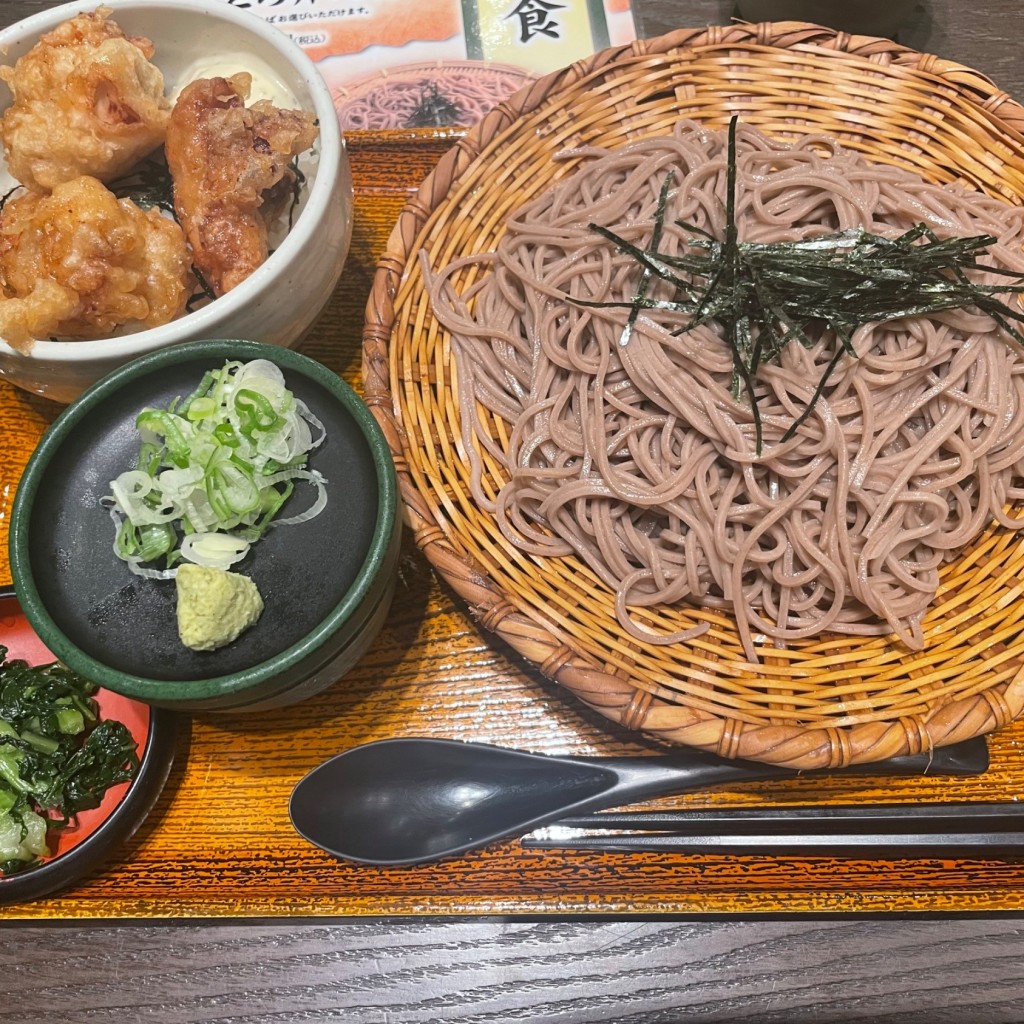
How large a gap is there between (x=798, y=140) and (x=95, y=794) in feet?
7.67

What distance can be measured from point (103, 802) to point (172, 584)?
0.52 metres

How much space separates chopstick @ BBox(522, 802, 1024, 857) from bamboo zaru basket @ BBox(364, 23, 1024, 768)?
225mm

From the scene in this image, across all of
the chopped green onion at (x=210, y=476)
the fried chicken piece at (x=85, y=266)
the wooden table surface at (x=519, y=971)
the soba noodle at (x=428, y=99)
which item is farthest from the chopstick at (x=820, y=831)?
the soba noodle at (x=428, y=99)

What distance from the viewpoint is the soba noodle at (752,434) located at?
1628 millimetres

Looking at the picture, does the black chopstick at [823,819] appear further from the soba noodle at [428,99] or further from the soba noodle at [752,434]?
the soba noodle at [428,99]

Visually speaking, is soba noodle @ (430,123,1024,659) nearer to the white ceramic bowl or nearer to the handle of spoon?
the handle of spoon

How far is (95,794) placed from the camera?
1503 millimetres

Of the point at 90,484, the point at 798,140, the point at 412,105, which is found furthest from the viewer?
the point at 412,105

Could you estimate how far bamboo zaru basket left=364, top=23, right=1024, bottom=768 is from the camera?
4.67ft

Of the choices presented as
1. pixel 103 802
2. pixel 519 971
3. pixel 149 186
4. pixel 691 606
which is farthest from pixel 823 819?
pixel 149 186

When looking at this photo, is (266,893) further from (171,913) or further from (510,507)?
(510,507)

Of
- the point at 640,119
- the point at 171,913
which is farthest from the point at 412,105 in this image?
the point at 171,913

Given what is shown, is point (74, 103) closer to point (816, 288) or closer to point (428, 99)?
point (428, 99)

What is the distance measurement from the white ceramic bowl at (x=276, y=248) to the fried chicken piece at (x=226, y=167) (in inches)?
2.6
